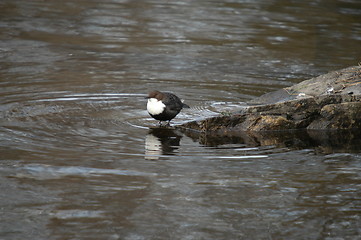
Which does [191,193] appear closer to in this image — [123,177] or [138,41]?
[123,177]

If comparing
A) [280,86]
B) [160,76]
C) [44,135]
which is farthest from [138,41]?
[44,135]

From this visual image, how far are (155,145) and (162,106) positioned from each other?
61 centimetres

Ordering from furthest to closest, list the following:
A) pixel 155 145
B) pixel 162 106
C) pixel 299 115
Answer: pixel 299 115 → pixel 162 106 → pixel 155 145

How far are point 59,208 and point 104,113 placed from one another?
10.8ft

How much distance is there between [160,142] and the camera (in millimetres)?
7113

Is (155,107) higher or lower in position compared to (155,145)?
higher

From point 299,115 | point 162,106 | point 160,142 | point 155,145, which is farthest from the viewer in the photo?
point 299,115

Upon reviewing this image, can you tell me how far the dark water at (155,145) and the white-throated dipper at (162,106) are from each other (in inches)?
9.1

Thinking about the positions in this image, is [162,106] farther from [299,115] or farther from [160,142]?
[299,115]

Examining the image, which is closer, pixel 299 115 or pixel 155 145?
pixel 155 145

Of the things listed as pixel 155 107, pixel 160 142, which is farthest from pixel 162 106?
pixel 160 142

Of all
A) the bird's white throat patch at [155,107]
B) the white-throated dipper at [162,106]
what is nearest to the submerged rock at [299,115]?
the white-throated dipper at [162,106]

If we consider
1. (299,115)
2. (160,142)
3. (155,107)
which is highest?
(155,107)

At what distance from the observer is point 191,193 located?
215 inches
